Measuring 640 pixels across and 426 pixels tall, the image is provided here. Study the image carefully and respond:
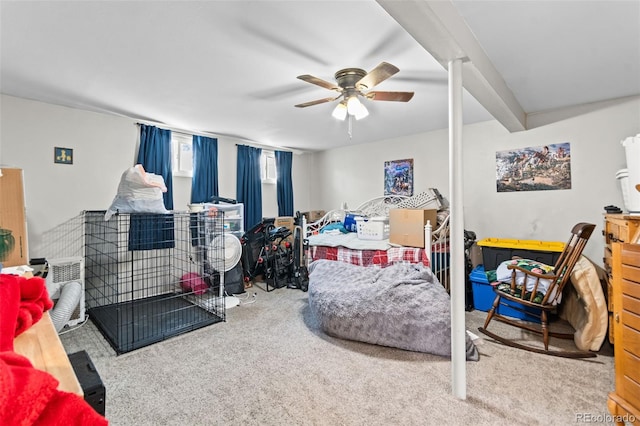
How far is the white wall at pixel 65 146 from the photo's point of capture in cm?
289

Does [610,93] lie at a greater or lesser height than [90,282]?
greater

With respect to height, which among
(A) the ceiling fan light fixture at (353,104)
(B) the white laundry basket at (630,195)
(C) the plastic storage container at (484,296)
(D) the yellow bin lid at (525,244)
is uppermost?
(A) the ceiling fan light fixture at (353,104)

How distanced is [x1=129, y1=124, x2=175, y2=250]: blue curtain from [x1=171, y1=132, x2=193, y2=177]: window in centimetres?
24

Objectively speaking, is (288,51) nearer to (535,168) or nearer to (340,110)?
(340,110)

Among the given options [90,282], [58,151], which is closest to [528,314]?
[90,282]

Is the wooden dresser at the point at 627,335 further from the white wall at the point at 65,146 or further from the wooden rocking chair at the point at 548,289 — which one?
the white wall at the point at 65,146

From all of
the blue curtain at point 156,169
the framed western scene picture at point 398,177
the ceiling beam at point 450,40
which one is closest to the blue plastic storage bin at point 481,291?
the framed western scene picture at point 398,177

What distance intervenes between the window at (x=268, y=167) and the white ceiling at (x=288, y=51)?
2.01 meters

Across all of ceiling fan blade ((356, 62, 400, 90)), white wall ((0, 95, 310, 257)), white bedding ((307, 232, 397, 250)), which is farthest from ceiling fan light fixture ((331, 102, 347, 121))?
white wall ((0, 95, 310, 257))

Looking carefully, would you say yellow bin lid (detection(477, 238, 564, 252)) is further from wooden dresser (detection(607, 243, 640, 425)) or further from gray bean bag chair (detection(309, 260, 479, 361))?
wooden dresser (detection(607, 243, 640, 425))

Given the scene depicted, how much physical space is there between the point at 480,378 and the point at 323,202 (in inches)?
165

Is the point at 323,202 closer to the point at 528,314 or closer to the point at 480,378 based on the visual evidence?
the point at 528,314

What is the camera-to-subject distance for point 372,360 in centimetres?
215

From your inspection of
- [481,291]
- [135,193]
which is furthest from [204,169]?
[481,291]
